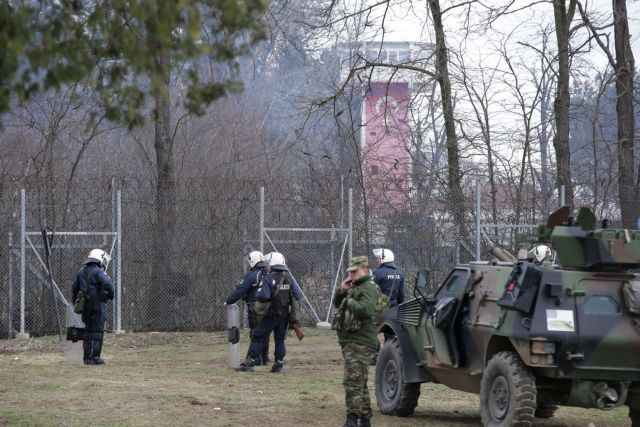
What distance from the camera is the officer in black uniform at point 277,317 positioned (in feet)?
56.3

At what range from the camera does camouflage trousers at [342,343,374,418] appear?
11.5m

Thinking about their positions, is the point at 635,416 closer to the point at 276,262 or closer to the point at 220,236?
the point at 276,262

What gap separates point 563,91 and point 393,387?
1441 cm

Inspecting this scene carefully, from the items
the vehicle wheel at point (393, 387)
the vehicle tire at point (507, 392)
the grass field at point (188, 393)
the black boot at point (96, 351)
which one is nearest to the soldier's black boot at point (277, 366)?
the grass field at point (188, 393)

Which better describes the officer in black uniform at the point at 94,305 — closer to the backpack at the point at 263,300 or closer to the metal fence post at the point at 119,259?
the backpack at the point at 263,300

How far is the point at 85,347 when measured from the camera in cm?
1827

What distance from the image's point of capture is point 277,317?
17.2 m

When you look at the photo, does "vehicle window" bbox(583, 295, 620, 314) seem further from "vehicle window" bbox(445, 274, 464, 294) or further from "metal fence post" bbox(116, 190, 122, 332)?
"metal fence post" bbox(116, 190, 122, 332)

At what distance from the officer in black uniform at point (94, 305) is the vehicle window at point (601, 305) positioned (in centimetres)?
927

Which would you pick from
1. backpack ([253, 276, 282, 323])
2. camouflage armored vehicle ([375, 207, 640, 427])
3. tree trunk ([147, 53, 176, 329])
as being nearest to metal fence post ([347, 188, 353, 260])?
tree trunk ([147, 53, 176, 329])

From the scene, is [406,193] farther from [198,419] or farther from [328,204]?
[198,419]

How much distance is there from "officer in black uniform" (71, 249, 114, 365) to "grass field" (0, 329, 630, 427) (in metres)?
0.34

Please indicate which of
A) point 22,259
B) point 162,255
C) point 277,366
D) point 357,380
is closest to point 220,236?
point 162,255

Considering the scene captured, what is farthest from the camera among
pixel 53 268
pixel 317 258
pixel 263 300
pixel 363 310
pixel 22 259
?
pixel 317 258
